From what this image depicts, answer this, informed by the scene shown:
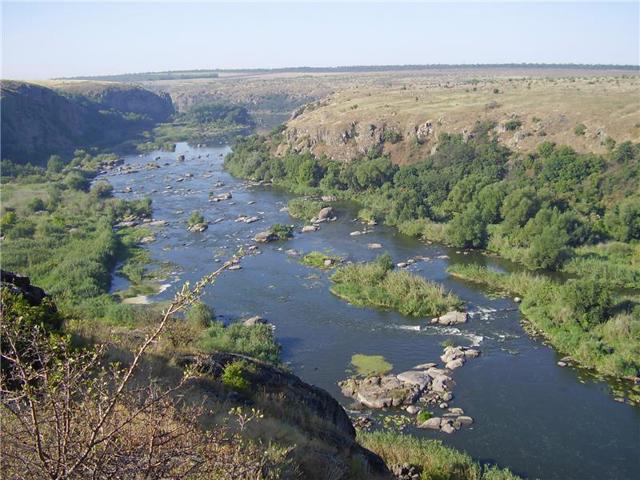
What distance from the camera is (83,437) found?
4.56m

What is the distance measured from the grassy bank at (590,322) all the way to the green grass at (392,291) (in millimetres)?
3569

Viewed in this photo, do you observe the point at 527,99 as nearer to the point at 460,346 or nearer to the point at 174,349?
the point at 460,346

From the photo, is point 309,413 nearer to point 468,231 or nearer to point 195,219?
point 468,231

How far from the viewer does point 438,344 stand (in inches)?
880

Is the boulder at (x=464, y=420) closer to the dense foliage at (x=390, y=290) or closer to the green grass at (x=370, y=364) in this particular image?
the green grass at (x=370, y=364)

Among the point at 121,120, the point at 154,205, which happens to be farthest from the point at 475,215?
the point at 121,120

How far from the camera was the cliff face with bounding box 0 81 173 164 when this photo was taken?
2675 inches

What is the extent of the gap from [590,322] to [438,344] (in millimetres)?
5837

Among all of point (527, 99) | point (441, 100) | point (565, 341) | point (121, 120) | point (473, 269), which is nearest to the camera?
point (565, 341)

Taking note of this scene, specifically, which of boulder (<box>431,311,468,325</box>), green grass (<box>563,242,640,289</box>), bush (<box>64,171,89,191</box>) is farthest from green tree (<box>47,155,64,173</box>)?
green grass (<box>563,242,640,289</box>)

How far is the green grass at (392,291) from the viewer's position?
25.2 m

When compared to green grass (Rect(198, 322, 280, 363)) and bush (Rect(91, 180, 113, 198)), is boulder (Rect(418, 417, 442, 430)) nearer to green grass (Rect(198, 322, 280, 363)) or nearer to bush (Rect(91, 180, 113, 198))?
green grass (Rect(198, 322, 280, 363))

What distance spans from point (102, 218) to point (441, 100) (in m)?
42.1

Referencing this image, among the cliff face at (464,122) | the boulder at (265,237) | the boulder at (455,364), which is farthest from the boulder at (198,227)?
the boulder at (455,364)
